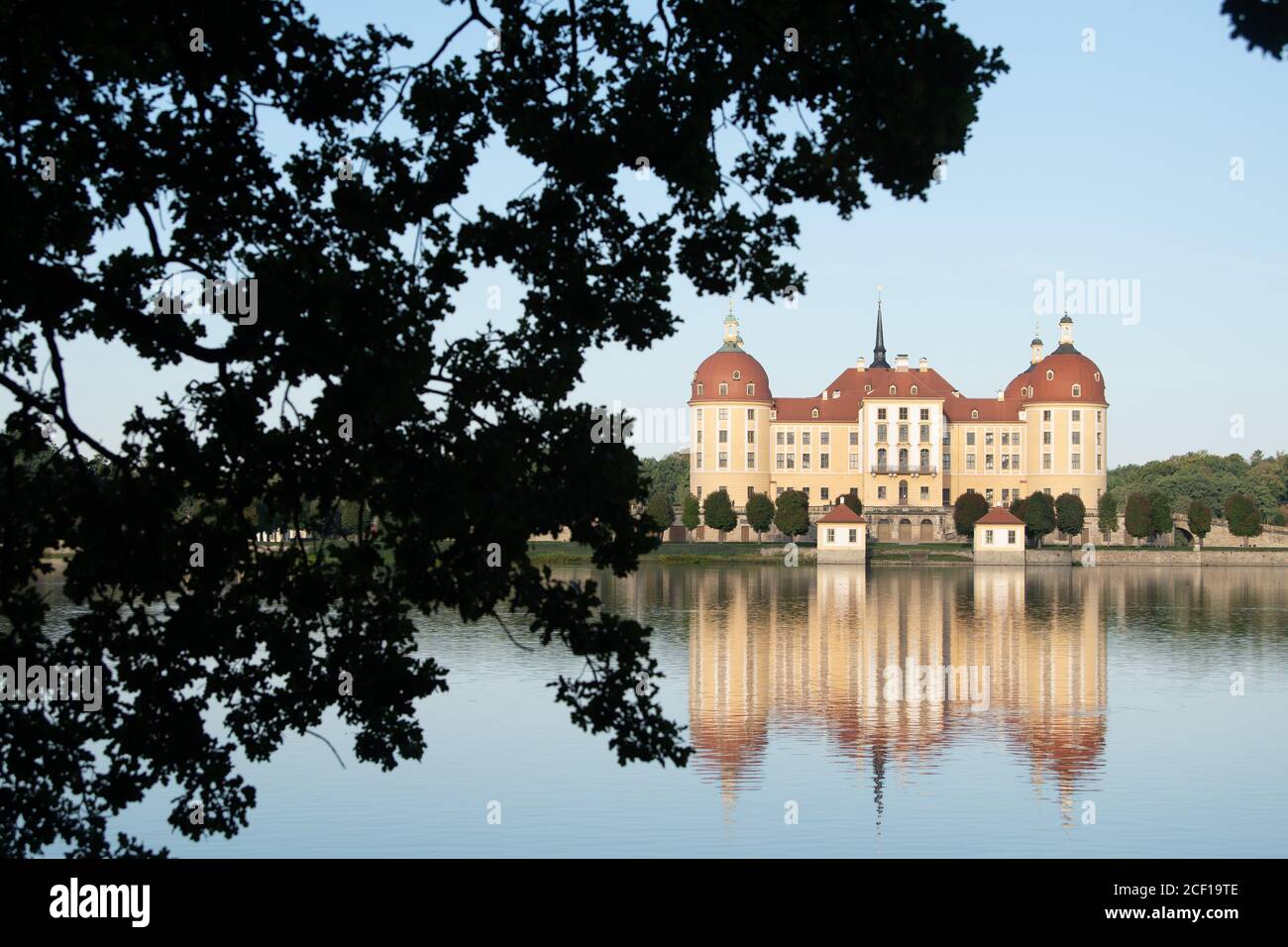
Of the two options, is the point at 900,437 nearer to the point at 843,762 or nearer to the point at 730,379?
the point at 730,379

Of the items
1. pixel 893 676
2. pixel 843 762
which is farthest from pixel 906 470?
pixel 843 762

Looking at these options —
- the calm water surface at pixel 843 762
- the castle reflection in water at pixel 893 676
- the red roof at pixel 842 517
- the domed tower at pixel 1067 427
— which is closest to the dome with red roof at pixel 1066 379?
the domed tower at pixel 1067 427

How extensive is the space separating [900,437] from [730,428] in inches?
339

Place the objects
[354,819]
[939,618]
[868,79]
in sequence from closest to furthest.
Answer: [868,79]
[354,819]
[939,618]

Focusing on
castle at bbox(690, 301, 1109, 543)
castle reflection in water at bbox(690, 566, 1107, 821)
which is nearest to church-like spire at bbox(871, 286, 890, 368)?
castle at bbox(690, 301, 1109, 543)

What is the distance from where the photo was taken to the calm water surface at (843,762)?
42.4ft

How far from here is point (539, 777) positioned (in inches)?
600

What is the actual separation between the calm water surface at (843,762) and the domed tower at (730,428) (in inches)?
1977

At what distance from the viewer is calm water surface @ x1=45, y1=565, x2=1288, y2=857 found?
1293 cm

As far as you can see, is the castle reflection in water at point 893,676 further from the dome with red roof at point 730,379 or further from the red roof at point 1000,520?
the dome with red roof at point 730,379

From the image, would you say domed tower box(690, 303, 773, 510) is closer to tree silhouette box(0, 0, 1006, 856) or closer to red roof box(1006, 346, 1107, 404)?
red roof box(1006, 346, 1107, 404)
